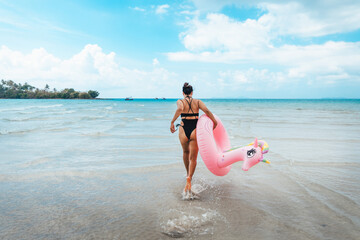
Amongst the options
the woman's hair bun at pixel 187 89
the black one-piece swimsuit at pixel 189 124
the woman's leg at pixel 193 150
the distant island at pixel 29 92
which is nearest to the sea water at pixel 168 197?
the woman's leg at pixel 193 150

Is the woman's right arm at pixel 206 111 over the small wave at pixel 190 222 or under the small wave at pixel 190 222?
over

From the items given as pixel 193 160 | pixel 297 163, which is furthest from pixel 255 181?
pixel 297 163

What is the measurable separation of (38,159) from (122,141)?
10.5 ft

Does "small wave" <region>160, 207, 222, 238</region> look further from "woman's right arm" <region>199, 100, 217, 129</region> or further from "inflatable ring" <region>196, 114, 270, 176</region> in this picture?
"woman's right arm" <region>199, 100, 217, 129</region>

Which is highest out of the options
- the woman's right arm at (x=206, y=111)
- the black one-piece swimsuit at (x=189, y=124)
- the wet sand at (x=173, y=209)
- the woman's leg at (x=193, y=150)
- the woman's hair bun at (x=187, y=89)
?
the woman's hair bun at (x=187, y=89)

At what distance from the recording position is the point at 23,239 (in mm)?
2758

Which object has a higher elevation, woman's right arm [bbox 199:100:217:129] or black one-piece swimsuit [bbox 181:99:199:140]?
woman's right arm [bbox 199:100:217:129]

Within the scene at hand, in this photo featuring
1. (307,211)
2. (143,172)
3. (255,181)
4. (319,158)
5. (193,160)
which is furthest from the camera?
(319,158)

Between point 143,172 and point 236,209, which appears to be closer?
point 236,209

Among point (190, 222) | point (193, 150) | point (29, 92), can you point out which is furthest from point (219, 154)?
point (29, 92)

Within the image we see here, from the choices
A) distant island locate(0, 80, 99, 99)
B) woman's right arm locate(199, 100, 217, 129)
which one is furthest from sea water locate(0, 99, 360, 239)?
distant island locate(0, 80, 99, 99)

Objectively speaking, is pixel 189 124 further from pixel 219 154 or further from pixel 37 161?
pixel 37 161

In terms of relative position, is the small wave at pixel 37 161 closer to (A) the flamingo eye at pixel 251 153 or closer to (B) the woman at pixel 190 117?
(B) the woman at pixel 190 117

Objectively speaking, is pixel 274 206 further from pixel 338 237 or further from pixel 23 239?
pixel 23 239
